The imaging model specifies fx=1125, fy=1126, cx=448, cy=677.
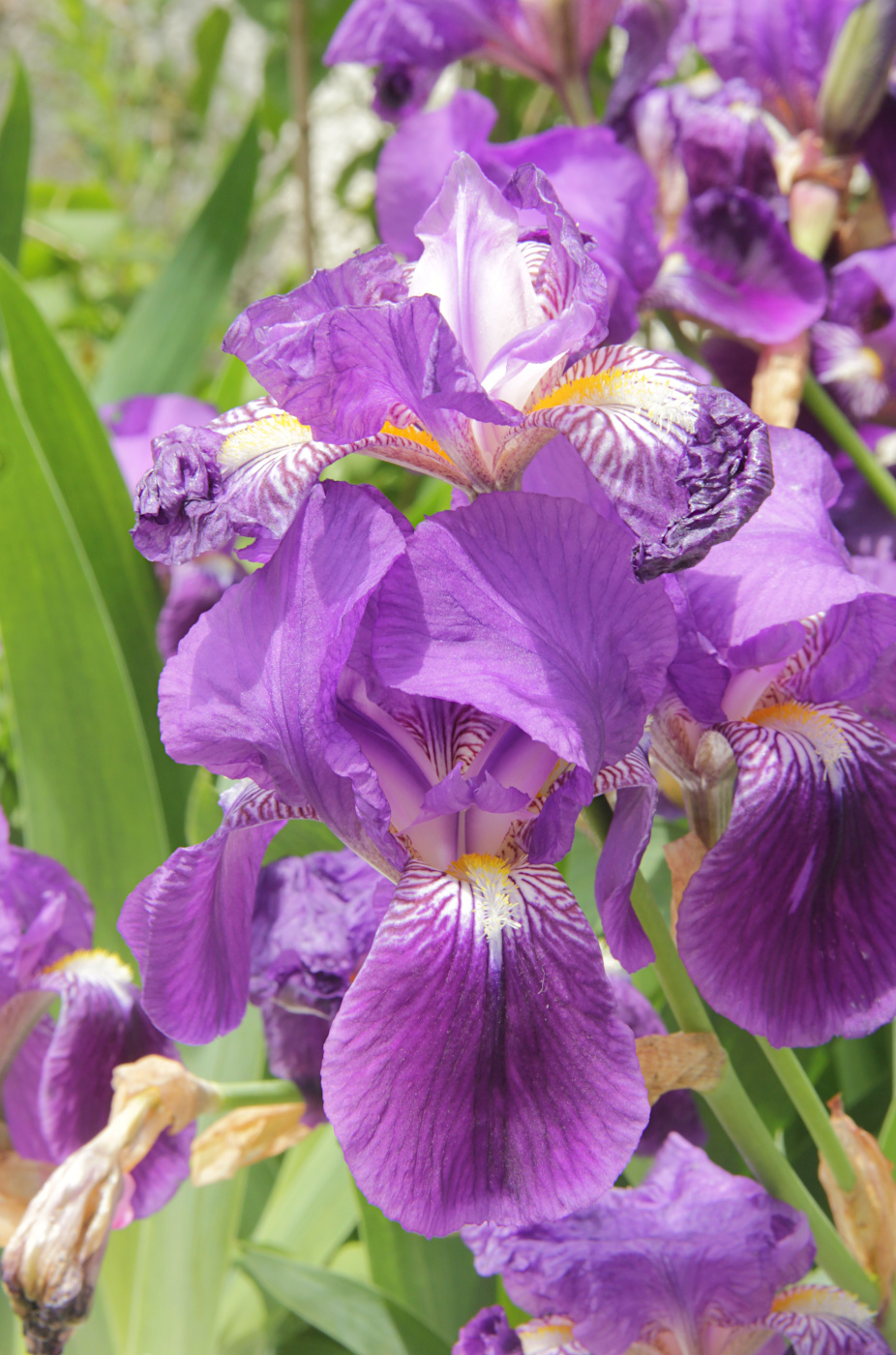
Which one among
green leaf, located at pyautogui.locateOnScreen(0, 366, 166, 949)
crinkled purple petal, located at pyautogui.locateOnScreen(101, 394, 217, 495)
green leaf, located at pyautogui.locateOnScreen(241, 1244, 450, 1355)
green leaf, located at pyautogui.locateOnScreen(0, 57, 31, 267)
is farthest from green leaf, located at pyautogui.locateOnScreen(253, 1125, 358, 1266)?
green leaf, located at pyautogui.locateOnScreen(0, 57, 31, 267)

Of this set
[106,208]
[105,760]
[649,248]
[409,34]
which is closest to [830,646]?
[649,248]

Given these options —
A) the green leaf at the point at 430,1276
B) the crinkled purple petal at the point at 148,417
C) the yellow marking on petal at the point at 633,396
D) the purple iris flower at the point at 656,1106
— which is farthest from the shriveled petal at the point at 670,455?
the crinkled purple petal at the point at 148,417

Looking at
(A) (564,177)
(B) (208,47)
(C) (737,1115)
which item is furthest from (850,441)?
(B) (208,47)

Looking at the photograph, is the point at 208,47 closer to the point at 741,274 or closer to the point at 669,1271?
the point at 741,274

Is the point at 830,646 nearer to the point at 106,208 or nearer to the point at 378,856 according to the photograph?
the point at 378,856

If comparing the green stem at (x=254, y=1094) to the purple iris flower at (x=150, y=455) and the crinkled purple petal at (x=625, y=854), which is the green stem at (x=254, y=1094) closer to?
the crinkled purple petal at (x=625, y=854)

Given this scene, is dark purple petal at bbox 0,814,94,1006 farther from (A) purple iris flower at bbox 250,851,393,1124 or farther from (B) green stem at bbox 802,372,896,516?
(B) green stem at bbox 802,372,896,516
